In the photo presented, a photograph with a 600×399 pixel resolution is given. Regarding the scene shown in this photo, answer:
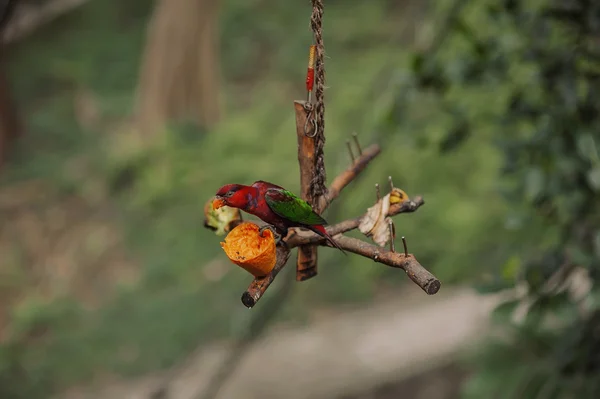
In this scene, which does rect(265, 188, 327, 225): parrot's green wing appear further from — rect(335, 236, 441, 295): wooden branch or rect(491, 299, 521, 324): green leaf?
rect(491, 299, 521, 324): green leaf

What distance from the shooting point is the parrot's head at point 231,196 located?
1.06 metres

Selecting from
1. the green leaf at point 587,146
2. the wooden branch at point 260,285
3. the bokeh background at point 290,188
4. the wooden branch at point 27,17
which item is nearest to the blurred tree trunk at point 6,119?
the bokeh background at point 290,188

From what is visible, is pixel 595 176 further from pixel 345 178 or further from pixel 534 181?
pixel 345 178

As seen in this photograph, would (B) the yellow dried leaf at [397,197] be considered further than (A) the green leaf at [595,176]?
No

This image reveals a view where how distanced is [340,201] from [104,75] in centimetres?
607

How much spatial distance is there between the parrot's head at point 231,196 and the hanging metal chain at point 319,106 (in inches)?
6.1

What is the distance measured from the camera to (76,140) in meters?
7.36

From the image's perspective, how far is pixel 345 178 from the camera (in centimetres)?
132

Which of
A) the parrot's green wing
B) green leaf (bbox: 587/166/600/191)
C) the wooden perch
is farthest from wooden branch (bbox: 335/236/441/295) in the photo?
green leaf (bbox: 587/166/600/191)

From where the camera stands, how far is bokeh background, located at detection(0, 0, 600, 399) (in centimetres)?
238

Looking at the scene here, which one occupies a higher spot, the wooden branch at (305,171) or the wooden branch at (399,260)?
the wooden branch at (305,171)

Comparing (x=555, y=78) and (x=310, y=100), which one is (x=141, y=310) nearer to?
(x=555, y=78)

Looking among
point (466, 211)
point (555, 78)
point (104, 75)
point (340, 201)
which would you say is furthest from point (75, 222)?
point (555, 78)

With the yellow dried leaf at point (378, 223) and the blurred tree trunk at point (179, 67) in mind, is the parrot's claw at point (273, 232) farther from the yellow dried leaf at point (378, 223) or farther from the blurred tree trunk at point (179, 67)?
the blurred tree trunk at point (179, 67)
